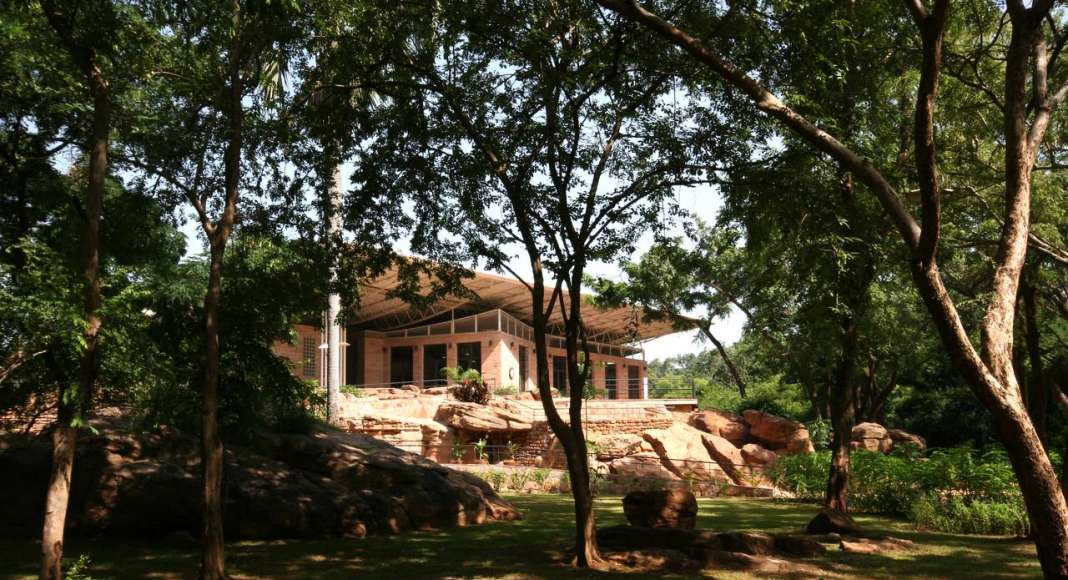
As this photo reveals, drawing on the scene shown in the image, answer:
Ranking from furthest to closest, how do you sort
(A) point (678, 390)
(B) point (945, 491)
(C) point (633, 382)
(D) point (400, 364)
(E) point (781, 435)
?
(C) point (633, 382) < (A) point (678, 390) < (D) point (400, 364) < (E) point (781, 435) < (B) point (945, 491)

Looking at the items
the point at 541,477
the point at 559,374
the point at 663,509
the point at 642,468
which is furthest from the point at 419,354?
the point at 663,509

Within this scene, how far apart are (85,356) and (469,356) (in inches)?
1290

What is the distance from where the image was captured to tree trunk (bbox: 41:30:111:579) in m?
7.41

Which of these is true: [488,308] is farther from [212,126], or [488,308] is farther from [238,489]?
[212,126]

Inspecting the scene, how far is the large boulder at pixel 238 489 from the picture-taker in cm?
1185

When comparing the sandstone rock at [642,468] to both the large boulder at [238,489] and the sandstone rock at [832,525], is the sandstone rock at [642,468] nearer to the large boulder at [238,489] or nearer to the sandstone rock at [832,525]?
the large boulder at [238,489]

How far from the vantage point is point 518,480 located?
73.7 feet

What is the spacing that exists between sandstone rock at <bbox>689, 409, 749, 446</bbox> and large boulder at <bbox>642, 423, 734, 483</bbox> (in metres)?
1.81

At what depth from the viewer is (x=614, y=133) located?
36.9 feet

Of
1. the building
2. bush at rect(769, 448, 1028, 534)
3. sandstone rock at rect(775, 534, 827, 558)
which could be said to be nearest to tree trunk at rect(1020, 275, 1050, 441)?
bush at rect(769, 448, 1028, 534)

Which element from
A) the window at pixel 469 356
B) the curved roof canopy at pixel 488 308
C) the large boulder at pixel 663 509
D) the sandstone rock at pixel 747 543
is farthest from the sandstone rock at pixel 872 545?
the window at pixel 469 356

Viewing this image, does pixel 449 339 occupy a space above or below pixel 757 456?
above

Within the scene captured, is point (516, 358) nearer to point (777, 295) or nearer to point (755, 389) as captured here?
point (755, 389)

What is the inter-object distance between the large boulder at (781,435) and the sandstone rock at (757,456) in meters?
1.19
